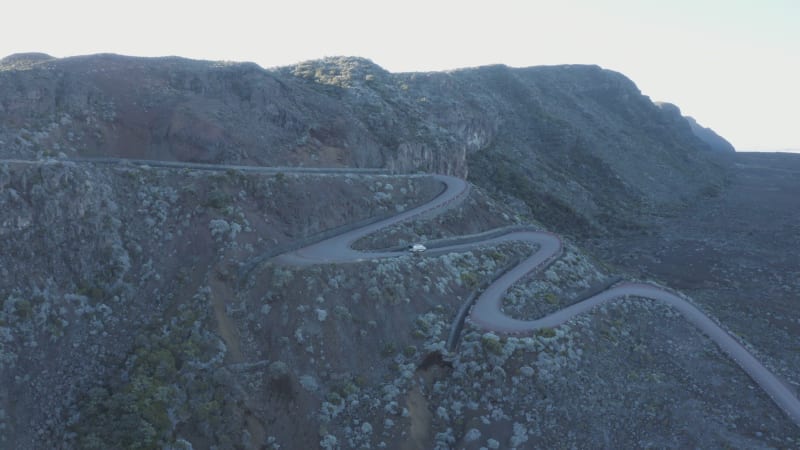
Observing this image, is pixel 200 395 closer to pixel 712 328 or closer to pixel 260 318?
pixel 260 318

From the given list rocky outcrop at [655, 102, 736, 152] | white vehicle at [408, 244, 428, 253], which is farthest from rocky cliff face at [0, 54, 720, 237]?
rocky outcrop at [655, 102, 736, 152]

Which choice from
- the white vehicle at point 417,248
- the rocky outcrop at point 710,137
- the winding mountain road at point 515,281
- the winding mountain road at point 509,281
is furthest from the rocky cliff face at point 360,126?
the rocky outcrop at point 710,137

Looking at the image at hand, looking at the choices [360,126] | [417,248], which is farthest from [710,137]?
[417,248]

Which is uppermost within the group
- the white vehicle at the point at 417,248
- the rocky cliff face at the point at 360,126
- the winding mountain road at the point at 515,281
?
the rocky cliff face at the point at 360,126

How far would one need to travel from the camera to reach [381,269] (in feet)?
89.5

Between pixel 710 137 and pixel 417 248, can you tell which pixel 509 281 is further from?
pixel 710 137

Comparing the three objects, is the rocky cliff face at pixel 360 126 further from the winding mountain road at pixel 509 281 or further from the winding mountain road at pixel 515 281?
the winding mountain road at pixel 515 281

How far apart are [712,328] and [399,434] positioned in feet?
66.5

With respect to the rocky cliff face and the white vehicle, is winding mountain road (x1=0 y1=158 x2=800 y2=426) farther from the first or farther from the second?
the rocky cliff face

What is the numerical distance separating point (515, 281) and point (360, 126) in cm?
2189

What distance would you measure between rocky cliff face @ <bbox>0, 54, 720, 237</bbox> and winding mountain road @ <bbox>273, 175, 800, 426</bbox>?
959 centimetres

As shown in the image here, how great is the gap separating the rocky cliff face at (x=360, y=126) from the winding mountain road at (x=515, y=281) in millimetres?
9594

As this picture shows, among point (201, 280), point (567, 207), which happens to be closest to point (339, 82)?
point (567, 207)

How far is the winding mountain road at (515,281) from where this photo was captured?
85.8 ft
